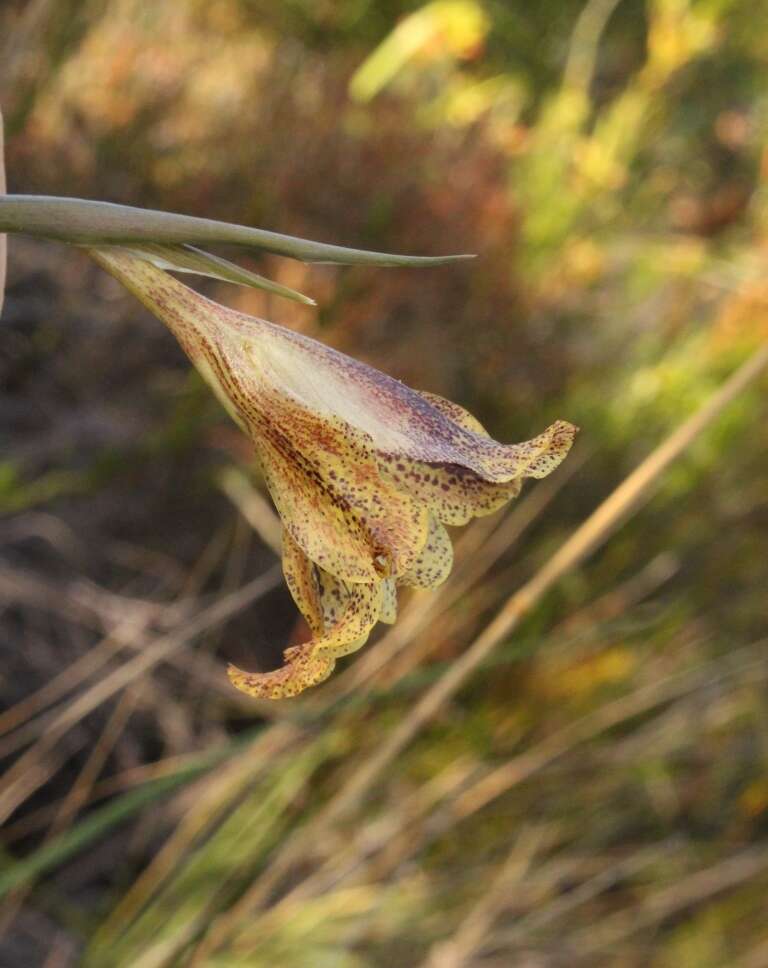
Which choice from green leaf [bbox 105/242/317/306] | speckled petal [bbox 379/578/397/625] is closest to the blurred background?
speckled petal [bbox 379/578/397/625]

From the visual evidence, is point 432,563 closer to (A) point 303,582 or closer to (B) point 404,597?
(A) point 303,582

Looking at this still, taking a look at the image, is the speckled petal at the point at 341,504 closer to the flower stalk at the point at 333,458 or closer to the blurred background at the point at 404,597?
the flower stalk at the point at 333,458

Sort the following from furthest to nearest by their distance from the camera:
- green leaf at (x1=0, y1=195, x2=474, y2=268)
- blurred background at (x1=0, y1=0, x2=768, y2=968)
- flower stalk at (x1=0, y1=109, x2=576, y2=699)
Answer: blurred background at (x1=0, y1=0, x2=768, y2=968) < flower stalk at (x1=0, y1=109, x2=576, y2=699) < green leaf at (x1=0, y1=195, x2=474, y2=268)

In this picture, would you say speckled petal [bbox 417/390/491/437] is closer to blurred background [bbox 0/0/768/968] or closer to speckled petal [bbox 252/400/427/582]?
speckled petal [bbox 252/400/427/582]

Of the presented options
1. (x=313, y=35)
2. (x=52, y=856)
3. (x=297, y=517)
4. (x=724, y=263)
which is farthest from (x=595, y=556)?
(x=313, y=35)

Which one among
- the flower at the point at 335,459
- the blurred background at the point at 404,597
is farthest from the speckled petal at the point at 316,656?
the blurred background at the point at 404,597

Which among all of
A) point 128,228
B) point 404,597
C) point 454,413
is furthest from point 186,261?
point 404,597

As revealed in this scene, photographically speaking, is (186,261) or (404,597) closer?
(186,261)
